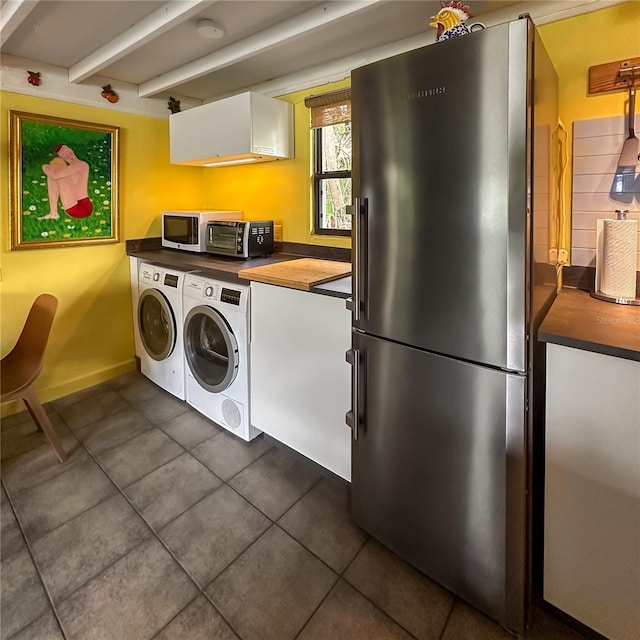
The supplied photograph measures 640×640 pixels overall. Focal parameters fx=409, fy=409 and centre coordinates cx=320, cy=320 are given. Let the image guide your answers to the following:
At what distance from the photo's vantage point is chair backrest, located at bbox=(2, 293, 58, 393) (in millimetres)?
2213

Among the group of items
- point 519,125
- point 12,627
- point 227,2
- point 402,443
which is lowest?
point 12,627

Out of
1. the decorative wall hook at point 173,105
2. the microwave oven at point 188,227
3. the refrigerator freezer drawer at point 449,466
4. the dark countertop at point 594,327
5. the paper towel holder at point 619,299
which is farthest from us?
the decorative wall hook at point 173,105

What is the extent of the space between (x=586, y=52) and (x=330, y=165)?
4.84 ft

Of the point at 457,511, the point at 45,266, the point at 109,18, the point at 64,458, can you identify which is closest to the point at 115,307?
the point at 45,266

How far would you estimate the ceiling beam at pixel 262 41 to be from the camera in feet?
5.76

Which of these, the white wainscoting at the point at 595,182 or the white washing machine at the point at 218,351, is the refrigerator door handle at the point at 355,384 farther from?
the white wainscoting at the point at 595,182

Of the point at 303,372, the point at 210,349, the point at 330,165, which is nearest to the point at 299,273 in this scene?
the point at 303,372

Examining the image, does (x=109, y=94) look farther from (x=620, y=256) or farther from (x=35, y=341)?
(x=620, y=256)

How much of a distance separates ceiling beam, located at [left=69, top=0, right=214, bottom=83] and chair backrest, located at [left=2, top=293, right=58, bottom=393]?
137cm

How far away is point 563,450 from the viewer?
3.99 ft

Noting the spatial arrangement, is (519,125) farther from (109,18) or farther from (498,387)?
(109,18)

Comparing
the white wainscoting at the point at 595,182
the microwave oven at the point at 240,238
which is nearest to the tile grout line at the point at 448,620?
the white wainscoting at the point at 595,182

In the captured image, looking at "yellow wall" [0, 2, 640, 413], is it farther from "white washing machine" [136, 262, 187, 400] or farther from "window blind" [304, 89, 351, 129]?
"white washing machine" [136, 262, 187, 400]

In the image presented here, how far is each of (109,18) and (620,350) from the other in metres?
2.53
